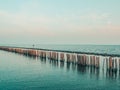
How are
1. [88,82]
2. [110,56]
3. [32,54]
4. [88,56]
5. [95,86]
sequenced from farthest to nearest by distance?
[32,54] → [88,56] → [110,56] → [88,82] → [95,86]

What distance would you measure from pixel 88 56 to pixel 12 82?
22649 millimetres

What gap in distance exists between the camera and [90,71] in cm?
5031

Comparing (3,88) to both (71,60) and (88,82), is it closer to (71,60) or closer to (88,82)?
(88,82)

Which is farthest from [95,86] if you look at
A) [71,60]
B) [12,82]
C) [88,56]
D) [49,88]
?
[71,60]

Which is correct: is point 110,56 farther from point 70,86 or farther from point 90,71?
point 70,86

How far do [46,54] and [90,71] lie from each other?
34.6m

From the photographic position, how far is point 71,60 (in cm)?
6644

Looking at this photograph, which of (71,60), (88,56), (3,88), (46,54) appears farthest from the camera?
(46,54)

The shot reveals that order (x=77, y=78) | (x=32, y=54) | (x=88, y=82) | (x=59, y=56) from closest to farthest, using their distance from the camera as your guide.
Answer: (x=88, y=82) → (x=77, y=78) → (x=59, y=56) → (x=32, y=54)

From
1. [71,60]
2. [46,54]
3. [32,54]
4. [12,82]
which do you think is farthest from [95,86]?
[32,54]

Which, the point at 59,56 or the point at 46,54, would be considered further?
the point at 46,54

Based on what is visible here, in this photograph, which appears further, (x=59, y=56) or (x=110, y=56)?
(x=59, y=56)

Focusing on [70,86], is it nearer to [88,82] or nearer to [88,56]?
[88,82]

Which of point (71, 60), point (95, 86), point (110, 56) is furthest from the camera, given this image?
point (71, 60)
